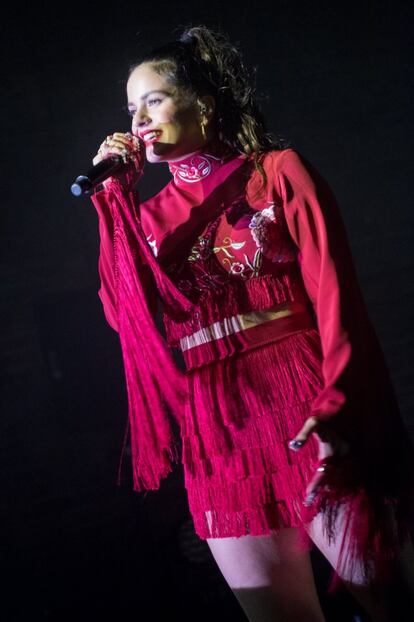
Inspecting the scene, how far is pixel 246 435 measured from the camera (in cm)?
102

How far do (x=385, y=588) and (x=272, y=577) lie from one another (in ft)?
0.67

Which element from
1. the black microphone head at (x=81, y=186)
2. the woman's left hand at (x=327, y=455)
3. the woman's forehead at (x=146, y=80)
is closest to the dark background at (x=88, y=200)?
the woman's forehead at (x=146, y=80)

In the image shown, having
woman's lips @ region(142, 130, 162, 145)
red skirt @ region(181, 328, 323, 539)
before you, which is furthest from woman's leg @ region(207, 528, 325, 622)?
woman's lips @ region(142, 130, 162, 145)

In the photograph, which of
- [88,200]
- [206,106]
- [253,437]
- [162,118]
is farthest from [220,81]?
[88,200]

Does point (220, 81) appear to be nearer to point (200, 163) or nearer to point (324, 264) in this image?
point (200, 163)

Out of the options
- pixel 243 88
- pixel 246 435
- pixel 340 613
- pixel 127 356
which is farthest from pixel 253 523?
pixel 340 613

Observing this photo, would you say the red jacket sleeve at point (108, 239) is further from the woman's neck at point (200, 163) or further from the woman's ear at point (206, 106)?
the woman's ear at point (206, 106)

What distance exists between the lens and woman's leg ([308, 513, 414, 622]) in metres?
0.90

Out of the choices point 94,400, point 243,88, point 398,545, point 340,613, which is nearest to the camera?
point 398,545

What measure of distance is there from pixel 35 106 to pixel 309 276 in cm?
197

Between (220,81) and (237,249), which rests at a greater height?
(220,81)

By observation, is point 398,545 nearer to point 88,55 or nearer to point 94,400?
point 94,400

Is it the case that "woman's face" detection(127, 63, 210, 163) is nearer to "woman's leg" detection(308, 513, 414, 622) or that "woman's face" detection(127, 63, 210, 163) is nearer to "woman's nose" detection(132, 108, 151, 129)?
"woman's nose" detection(132, 108, 151, 129)

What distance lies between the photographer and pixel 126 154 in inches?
45.6
